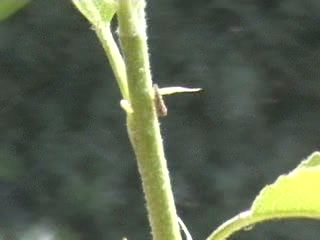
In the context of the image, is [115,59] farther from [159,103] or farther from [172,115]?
[172,115]

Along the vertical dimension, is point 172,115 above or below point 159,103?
below

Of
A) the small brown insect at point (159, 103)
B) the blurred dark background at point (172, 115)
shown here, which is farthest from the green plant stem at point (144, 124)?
the blurred dark background at point (172, 115)

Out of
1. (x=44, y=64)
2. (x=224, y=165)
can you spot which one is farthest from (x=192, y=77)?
(x=44, y=64)

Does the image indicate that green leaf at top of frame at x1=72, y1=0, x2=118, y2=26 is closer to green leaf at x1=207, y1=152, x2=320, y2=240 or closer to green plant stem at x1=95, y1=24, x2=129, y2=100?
green plant stem at x1=95, y1=24, x2=129, y2=100

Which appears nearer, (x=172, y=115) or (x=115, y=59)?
(x=115, y=59)

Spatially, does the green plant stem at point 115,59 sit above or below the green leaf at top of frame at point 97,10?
below

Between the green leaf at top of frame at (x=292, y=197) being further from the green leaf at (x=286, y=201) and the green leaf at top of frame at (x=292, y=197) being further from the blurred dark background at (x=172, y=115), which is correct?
the blurred dark background at (x=172, y=115)

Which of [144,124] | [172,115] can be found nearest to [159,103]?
[144,124]
